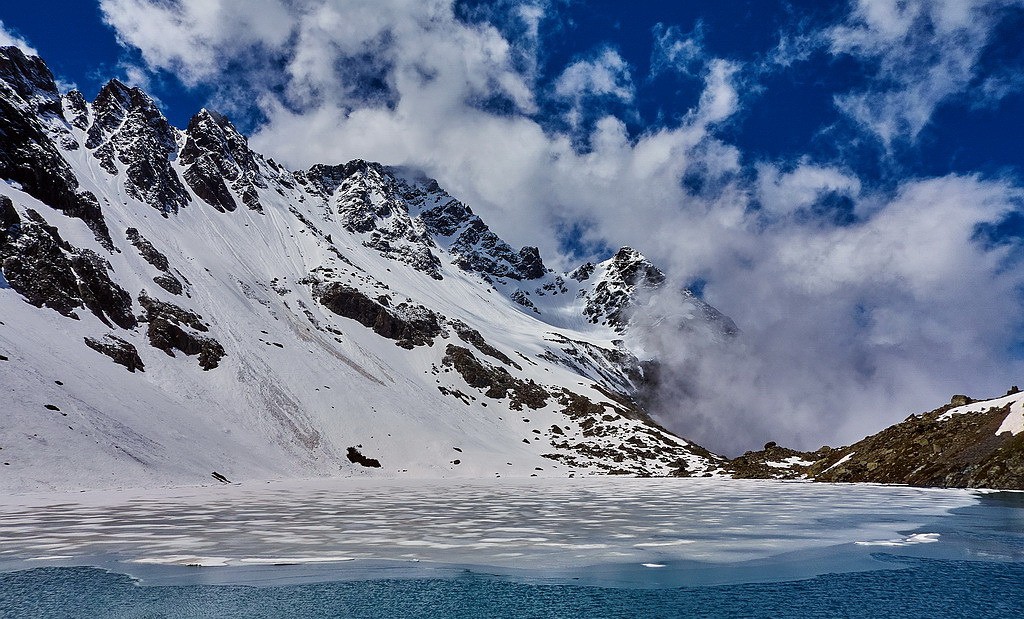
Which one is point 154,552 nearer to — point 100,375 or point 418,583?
point 418,583

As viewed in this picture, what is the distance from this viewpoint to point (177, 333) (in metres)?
102

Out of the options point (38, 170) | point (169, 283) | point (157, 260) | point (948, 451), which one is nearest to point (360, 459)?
point (169, 283)

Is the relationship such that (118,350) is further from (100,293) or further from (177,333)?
(177,333)

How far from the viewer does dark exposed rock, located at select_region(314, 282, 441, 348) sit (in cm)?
16938

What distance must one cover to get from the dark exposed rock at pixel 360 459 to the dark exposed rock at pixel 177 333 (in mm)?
28672

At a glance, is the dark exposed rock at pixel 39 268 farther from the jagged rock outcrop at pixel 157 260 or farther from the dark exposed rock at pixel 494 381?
the dark exposed rock at pixel 494 381

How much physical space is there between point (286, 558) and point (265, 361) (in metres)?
108

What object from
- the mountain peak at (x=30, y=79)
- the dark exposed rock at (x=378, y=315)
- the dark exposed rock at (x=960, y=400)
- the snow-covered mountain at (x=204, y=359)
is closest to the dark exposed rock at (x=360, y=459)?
the snow-covered mountain at (x=204, y=359)

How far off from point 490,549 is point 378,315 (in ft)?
529

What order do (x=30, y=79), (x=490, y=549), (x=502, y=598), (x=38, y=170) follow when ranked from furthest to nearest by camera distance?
(x=30, y=79) → (x=38, y=170) → (x=490, y=549) → (x=502, y=598)

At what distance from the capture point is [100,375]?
7119cm

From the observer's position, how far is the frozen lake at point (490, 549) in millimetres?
11875

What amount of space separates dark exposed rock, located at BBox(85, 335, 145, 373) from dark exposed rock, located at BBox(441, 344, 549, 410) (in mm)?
89392

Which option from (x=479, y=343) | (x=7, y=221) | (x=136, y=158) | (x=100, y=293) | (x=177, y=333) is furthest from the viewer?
(x=479, y=343)
